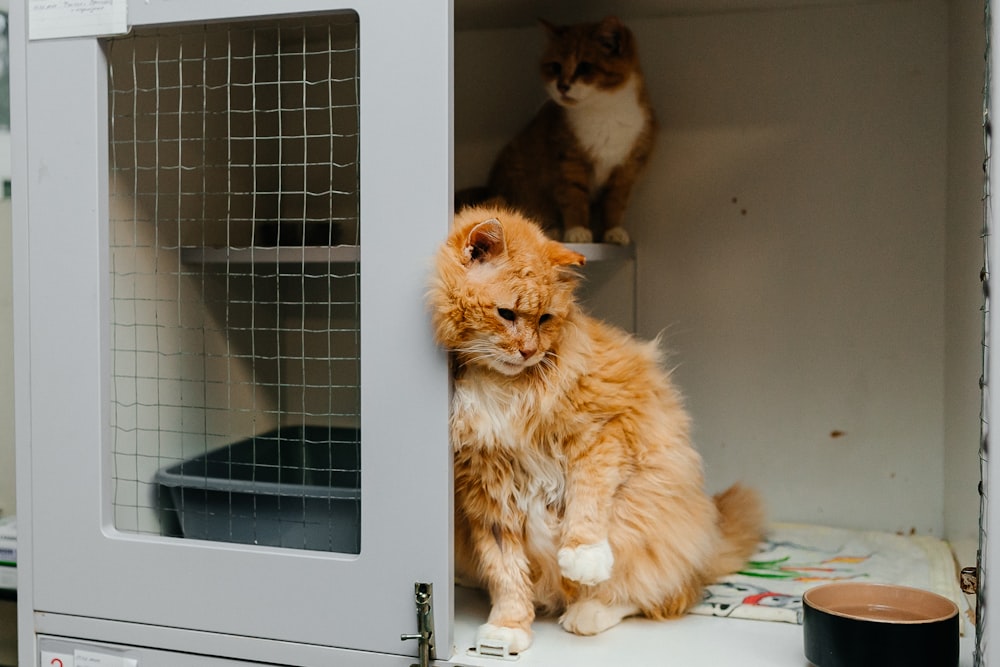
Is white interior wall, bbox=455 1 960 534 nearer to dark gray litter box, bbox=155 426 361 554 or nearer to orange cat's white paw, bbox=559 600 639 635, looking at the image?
orange cat's white paw, bbox=559 600 639 635

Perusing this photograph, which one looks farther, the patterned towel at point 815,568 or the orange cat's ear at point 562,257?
the patterned towel at point 815,568

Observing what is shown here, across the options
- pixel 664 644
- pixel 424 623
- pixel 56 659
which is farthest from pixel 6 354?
pixel 664 644

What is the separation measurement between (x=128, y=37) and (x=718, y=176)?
3.16 feet

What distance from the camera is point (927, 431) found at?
1.52 metres

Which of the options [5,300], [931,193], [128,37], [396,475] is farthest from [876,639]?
[5,300]

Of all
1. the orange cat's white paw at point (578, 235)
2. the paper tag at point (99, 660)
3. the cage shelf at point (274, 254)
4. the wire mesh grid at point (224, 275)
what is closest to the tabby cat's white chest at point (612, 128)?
the orange cat's white paw at point (578, 235)

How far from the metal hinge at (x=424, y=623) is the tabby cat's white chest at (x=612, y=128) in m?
0.80

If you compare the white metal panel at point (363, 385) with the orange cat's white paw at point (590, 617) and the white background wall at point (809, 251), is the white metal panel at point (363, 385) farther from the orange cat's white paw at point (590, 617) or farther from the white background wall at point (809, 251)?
the white background wall at point (809, 251)

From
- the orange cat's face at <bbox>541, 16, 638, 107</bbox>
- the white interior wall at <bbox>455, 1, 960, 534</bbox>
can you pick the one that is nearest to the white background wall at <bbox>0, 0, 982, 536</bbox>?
the white interior wall at <bbox>455, 1, 960, 534</bbox>

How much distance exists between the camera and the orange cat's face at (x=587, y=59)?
1.47m

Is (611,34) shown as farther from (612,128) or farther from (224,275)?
(224,275)

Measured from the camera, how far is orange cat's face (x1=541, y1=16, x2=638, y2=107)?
1.47 metres

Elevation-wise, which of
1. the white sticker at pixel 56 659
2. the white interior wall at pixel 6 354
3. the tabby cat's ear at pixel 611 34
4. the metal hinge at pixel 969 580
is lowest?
the white sticker at pixel 56 659

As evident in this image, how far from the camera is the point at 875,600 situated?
109 cm
